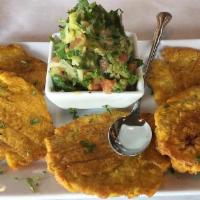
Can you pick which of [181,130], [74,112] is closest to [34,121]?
[74,112]

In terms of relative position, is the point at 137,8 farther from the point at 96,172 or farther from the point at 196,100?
the point at 96,172

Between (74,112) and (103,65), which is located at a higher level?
(103,65)

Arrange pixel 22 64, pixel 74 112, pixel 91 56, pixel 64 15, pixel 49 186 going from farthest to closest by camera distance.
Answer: pixel 64 15
pixel 22 64
pixel 74 112
pixel 91 56
pixel 49 186

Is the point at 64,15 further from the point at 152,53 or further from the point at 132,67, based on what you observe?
the point at 132,67

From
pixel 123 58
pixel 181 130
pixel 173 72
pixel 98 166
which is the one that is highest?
pixel 123 58

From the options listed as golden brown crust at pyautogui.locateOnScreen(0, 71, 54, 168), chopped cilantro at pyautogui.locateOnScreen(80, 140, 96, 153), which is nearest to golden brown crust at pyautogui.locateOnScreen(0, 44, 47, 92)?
golden brown crust at pyautogui.locateOnScreen(0, 71, 54, 168)

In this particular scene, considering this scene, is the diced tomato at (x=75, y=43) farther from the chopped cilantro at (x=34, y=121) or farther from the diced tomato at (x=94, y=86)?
the chopped cilantro at (x=34, y=121)

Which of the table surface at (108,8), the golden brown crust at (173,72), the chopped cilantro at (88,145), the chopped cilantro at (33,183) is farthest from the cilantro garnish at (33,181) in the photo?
the table surface at (108,8)
